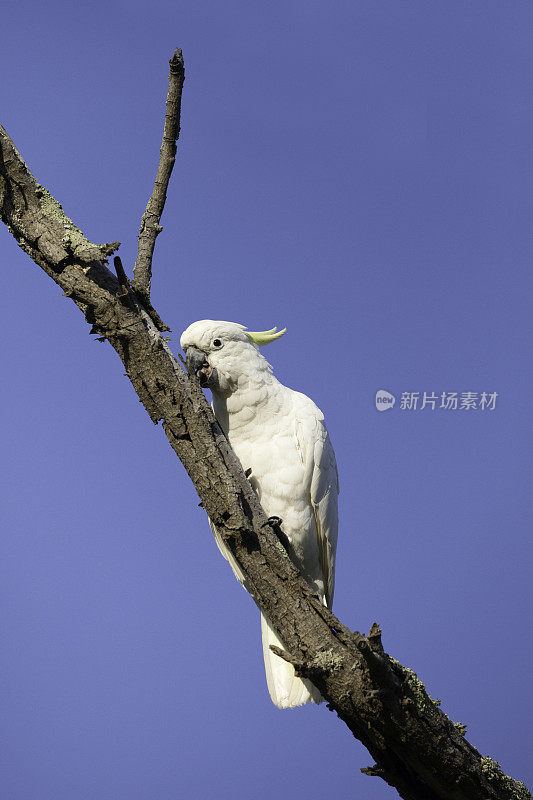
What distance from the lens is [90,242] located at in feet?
8.10

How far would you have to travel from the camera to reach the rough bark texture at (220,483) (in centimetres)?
231

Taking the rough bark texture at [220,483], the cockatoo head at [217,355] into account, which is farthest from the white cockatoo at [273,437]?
the rough bark texture at [220,483]

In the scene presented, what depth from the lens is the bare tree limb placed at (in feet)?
8.13

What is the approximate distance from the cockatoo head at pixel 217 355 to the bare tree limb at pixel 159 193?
0.62 m

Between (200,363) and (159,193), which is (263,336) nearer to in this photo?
(200,363)

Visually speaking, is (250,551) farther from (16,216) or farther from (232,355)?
(16,216)

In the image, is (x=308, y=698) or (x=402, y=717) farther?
(x=308, y=698)

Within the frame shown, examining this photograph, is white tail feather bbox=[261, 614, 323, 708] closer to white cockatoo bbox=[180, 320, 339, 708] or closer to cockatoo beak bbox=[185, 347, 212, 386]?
white cockatoo bbox=[180, 320, 339, 708]

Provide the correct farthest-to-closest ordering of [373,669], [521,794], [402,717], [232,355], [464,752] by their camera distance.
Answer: [232,355], [521,794], [464,752], [402,717], [373,669]

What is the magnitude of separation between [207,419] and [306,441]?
Answer: 2.74 ft

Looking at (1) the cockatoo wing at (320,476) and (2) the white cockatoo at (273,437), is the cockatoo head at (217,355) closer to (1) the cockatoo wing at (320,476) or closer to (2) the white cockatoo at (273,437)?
(2) the white cockatoo at (273,437)

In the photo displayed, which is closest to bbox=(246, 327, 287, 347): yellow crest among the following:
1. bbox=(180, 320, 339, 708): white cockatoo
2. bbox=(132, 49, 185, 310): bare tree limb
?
bbox=(180, 320, 339, 708): white cockatoo

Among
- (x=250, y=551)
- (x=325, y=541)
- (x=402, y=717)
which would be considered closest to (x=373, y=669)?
(x=402, y=717)

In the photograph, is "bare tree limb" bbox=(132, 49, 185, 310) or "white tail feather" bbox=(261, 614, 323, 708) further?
"white tail feather" bbox=(261, 614, 323, 708)
